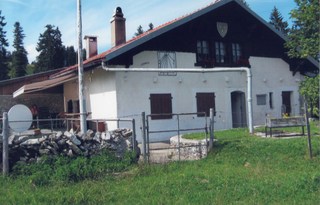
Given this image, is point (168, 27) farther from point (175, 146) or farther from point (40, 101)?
point (40, 101)

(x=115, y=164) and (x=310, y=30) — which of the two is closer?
(x=115, y=164)

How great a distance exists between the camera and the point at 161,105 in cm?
1555

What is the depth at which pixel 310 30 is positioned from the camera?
32.1ft

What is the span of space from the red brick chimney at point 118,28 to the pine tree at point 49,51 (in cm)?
2985

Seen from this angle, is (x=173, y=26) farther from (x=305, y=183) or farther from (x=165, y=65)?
(x=305, y=183)

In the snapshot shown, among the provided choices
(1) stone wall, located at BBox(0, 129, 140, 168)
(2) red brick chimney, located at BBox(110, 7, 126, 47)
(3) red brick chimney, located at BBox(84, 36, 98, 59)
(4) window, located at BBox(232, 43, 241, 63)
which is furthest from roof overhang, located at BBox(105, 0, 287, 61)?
(3) red brick chimney, located at BBox(84, 36, 98, 59)

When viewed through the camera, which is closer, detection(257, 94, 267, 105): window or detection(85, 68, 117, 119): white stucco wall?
detection(85, 68, 117, 119): white stucco wall

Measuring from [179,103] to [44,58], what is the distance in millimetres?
34688

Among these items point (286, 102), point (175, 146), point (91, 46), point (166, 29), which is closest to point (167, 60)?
point (166, 29)

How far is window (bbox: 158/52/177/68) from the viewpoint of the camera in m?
15.7

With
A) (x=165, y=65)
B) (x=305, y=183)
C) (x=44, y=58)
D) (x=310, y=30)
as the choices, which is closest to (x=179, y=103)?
(x=165, y=65)

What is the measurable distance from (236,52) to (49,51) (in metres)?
33.3

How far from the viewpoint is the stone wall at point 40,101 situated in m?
22.3

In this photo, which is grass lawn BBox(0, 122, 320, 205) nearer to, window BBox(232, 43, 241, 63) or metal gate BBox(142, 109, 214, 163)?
metal gate BBox(142, 109, 214, 163)
